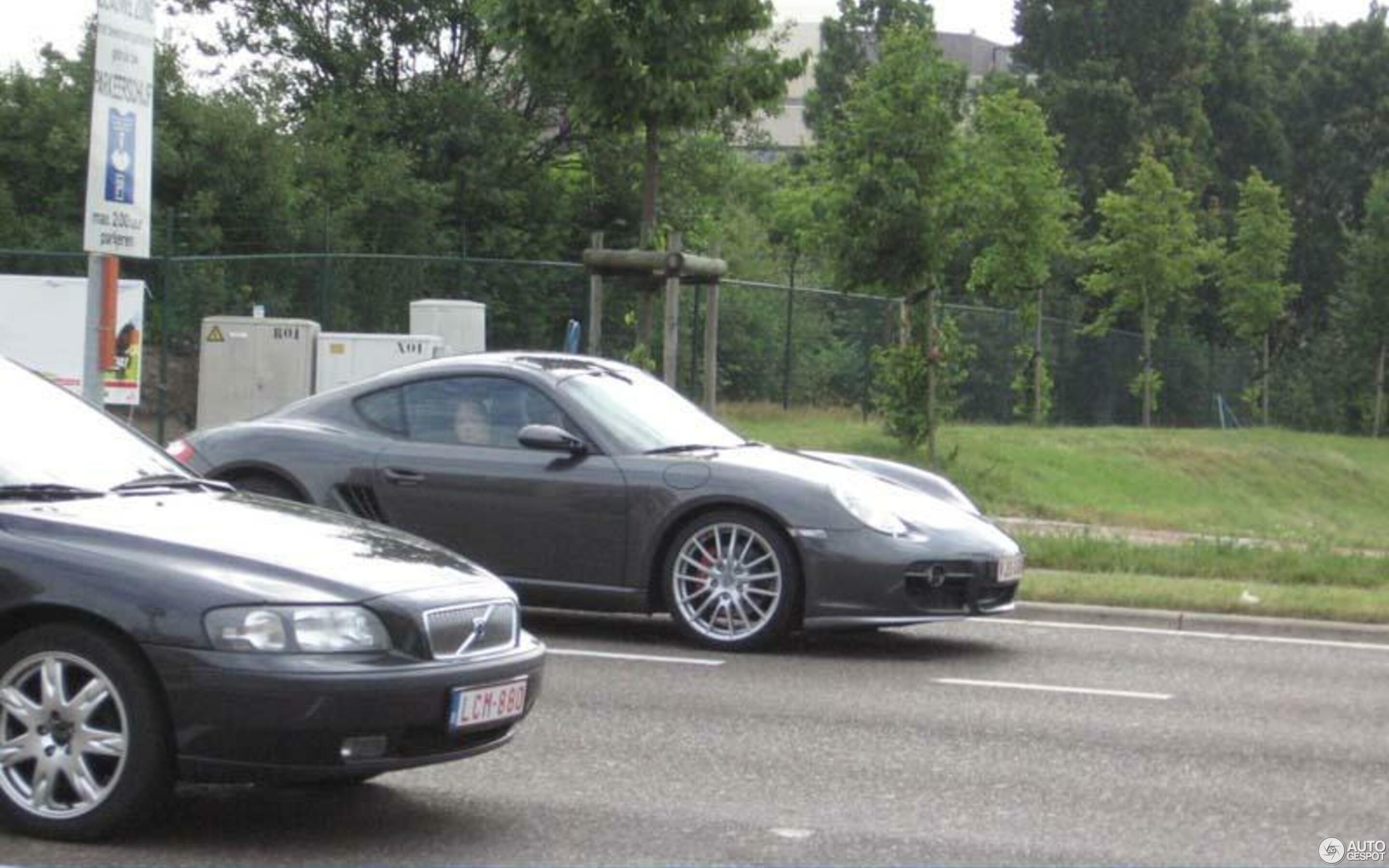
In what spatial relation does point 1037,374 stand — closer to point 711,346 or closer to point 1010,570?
point 711,346

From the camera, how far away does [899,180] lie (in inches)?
943

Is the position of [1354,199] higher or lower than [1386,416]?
higher

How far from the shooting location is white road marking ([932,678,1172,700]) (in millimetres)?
9633

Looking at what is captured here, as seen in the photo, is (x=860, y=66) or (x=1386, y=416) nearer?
(x=1386, y=416)

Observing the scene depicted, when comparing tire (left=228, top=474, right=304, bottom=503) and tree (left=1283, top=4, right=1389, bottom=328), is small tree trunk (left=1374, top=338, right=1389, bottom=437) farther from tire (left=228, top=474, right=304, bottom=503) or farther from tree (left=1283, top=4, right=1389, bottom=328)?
tire (left=228, top=474, right=304, bottom=503)

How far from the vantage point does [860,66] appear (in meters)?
77.1

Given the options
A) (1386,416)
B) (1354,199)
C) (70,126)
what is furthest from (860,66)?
(70,126)

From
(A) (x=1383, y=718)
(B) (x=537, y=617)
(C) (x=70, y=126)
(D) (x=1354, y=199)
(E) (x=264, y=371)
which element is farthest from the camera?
(D) (x=1354, y=199)

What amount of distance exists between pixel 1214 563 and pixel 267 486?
7484 millimetres

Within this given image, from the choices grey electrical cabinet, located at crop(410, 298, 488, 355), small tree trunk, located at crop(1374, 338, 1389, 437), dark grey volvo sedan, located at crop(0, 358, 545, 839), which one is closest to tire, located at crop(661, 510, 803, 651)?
dark grey volvo sedan, located at crop(0, 358, 545, 839)

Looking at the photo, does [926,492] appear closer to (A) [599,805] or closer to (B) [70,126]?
(A) [599,805]

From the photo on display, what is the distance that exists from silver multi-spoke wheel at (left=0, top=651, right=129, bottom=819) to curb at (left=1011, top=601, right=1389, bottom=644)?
7.75 meters

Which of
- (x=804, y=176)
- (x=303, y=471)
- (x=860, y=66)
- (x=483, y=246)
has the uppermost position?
(x=860, y=66)

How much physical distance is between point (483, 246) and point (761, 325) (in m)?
15.2
